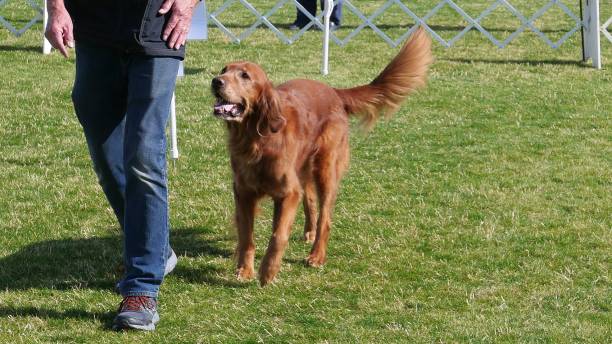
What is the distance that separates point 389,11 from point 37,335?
12.8 meters

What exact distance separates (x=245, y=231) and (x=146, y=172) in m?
0.99

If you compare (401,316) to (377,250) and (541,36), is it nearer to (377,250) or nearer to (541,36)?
(377,250)

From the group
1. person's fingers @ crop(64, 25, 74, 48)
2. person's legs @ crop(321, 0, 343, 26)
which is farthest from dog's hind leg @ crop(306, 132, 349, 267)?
person's legs @ crop(321, 0, 343, 26)

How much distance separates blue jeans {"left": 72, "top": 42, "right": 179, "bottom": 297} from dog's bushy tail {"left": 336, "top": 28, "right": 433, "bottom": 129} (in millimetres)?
1768

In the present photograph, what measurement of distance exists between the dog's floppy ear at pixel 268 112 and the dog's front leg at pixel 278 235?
39cm

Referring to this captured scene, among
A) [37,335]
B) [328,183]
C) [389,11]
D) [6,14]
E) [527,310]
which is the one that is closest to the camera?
[37,335]

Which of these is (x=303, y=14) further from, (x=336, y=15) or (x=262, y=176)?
(x=262, y=176)

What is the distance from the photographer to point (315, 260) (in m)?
5.24

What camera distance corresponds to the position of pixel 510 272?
5043 millimetres

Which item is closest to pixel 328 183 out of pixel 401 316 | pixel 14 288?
pixel 401 316

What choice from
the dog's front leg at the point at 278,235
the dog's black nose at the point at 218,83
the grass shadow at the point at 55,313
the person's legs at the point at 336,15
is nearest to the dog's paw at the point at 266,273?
the dog's front leg at the point at 278,235

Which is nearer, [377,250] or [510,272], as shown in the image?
[510,272]

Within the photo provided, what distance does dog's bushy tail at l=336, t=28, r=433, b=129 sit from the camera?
5.75m

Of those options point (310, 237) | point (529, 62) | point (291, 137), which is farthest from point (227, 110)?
point (529, 62)
